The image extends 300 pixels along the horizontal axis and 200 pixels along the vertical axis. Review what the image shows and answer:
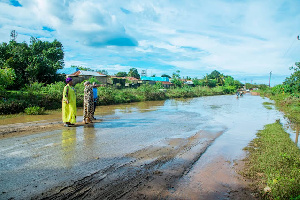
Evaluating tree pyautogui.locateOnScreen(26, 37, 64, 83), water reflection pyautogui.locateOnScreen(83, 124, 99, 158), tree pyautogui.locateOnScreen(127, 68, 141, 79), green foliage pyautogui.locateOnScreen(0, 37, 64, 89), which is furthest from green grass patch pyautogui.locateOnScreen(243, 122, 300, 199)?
tree pyautogui.locateOnScreen(127, 68, 141, 79)

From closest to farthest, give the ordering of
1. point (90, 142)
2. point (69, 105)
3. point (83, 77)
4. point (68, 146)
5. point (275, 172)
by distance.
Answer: point (275, 172) < point (68, 146) < point (90, 142) < point (69, 105) < point (83, 77)

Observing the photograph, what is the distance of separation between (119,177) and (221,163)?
2650 millimetres

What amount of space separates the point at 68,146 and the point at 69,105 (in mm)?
3074

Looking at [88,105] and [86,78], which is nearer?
[88,105]

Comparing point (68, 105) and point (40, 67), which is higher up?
point (40, 67)

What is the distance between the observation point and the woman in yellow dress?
322 inches

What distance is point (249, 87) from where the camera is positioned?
10750 cm

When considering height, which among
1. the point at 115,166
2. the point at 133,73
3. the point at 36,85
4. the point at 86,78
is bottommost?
the point at 115,166

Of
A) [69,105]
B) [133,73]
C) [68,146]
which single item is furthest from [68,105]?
[133,73]

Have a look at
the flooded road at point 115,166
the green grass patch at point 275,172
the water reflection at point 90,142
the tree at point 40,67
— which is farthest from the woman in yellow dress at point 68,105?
the tree at point 40,67

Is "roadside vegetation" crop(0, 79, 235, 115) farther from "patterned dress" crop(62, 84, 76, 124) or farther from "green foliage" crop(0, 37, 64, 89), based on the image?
"green foliage" crop(0, 37, 64, 89)

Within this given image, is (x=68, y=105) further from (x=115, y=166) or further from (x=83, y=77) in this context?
(x=83, y=77)

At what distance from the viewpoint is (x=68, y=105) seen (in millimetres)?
8336

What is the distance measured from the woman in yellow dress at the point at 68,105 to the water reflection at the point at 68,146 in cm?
67
